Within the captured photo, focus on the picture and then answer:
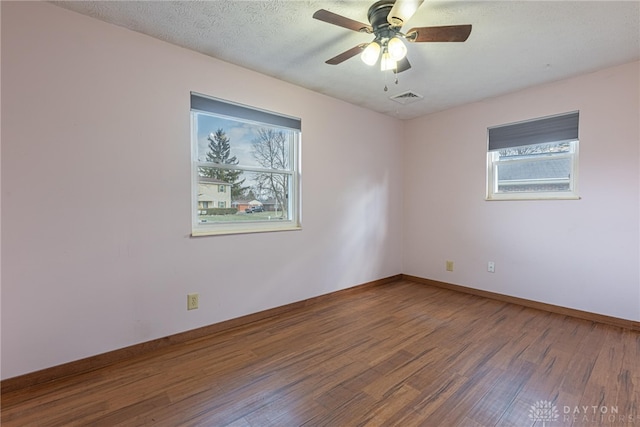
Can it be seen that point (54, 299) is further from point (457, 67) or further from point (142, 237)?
point (457, 67)

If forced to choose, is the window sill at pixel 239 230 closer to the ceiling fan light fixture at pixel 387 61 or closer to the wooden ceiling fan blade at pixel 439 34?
the ceiling fan light fixture at pixel 387 61

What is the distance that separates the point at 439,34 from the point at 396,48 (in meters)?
0.25

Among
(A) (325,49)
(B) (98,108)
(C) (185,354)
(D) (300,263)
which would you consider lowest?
(C) (185,354)

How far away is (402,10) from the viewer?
1.55 meters

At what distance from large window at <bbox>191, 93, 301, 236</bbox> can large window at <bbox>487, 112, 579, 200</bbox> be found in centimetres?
243

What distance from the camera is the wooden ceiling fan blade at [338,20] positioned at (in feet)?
5.14

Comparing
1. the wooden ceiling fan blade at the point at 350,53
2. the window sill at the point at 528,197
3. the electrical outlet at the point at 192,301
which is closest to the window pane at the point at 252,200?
the electrical outlet at the point at 192,301

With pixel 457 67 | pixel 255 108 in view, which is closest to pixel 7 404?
pixel 255 108

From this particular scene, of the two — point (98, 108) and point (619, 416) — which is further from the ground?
point (98, 108)

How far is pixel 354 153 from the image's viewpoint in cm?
371

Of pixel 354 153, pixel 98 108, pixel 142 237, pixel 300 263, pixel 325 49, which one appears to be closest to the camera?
pixel 98 108

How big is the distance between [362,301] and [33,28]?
3589 mm

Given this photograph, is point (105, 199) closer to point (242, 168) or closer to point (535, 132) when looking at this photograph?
point (242, 168)

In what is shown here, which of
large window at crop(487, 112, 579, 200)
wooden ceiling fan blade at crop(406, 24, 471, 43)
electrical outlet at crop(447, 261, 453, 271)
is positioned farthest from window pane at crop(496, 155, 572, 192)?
wooden ceiling fan blade at crop(406, 24, 471, 43)
